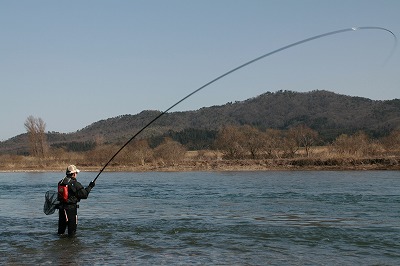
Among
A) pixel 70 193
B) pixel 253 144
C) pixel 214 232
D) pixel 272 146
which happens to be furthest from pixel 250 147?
pixel 70 193

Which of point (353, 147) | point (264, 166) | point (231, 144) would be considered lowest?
point (264, 166)

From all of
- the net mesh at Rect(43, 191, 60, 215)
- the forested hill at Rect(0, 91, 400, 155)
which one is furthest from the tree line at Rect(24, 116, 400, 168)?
the forested hill at Rect(0, 91, 400, 155)

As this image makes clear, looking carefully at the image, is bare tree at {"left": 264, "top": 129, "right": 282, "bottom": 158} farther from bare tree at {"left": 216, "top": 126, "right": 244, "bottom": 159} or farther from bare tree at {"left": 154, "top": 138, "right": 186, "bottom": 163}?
bare tree at {"left": 154, "top": 138, "right": 186, "bottom": 163}

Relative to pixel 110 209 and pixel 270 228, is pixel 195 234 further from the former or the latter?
pixel 110 209

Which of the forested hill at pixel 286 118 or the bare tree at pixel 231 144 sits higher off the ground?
the forested hill at pixel 286 118

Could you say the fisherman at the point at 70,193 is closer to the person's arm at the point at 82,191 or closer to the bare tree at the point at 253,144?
the person's arm at the point at 82,191

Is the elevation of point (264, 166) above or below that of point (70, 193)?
above

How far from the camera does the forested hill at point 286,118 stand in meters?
157

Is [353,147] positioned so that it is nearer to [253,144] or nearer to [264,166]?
[264,166]

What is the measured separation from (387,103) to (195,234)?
16394cm

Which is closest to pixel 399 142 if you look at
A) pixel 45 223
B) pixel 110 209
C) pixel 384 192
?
pixel 384 192

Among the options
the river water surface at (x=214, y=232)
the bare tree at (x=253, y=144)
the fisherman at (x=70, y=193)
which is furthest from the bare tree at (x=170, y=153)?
the fisherman at (x=70, y=193)

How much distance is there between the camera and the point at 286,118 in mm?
179000

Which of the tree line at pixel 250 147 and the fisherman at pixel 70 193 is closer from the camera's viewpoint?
the fisherman at pixel 70 193
